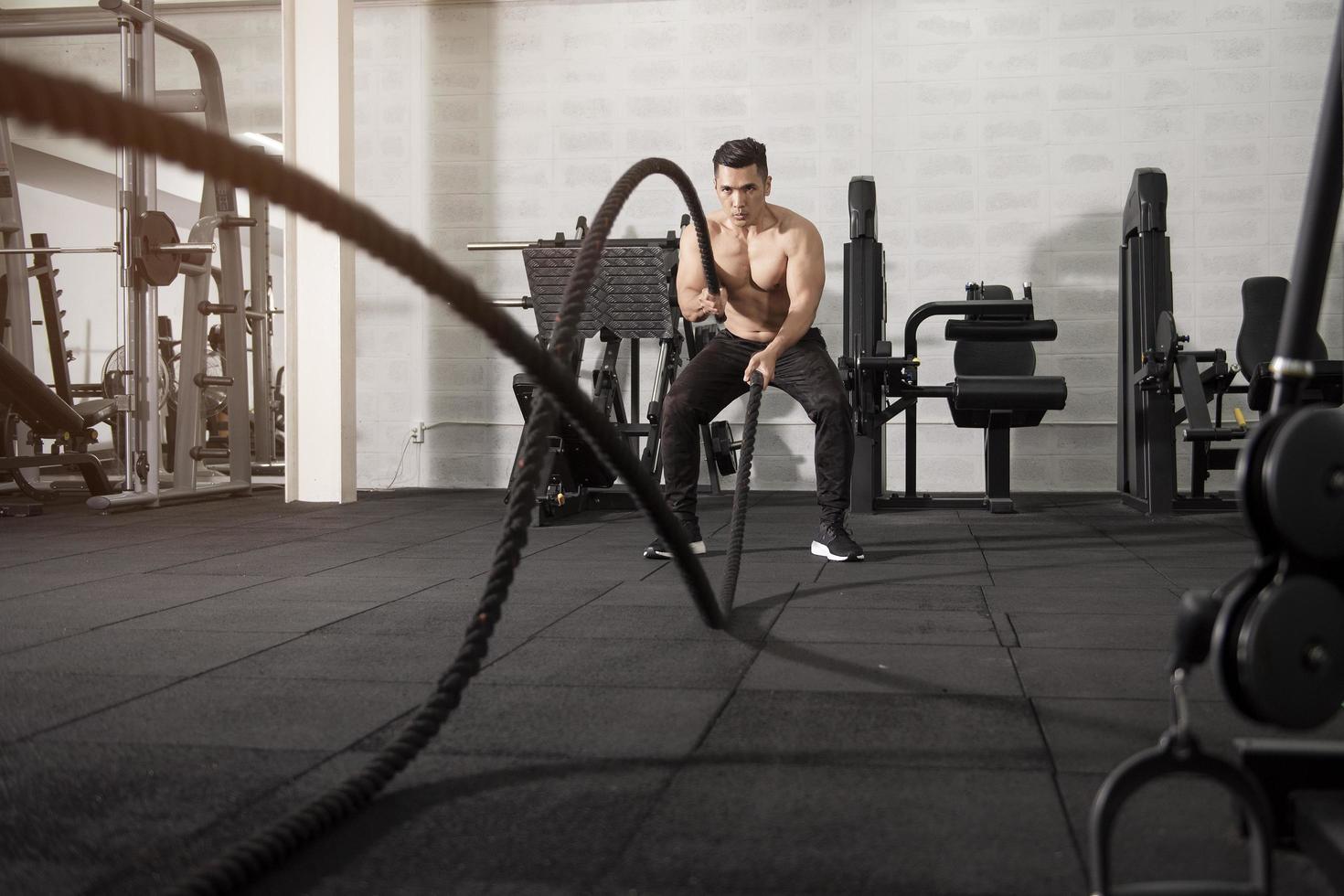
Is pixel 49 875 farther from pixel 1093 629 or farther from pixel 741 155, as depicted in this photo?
pixel 741 155

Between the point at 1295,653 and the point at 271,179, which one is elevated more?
the point at 271,179

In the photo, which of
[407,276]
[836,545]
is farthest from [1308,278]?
[836,545]

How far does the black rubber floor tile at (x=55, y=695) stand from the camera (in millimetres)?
1696

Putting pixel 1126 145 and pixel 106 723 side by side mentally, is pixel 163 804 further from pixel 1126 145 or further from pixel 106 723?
pixel 1126 145

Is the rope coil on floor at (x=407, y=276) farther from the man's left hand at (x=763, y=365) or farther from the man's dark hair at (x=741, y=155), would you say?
→ the man's dark hair at (x=741, y=155)

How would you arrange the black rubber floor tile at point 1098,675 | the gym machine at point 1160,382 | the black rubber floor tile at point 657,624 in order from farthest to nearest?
the gym machine at point 1160,382
the black rubber floor tile at point 657,624
the black rubber floor tile at point 1098,675

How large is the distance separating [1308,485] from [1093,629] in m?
1.45

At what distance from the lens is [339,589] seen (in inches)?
119

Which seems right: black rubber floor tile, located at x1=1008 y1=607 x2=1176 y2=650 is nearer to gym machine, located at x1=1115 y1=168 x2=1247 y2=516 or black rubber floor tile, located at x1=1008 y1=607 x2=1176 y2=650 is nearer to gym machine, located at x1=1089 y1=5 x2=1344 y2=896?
gym machine, located at x1=1089 y1=5 x2=1344 y2=896

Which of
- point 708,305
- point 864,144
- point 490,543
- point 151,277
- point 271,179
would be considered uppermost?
point 864,144

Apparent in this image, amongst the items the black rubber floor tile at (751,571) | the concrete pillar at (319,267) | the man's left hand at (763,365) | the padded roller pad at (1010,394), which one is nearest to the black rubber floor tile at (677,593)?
the black rubber floor tile at (751,571)

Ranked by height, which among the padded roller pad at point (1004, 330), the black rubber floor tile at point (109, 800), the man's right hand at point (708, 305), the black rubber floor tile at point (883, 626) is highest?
the padded roller pad at point (1004, 330)

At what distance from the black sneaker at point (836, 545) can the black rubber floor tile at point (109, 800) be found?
2.29 metres

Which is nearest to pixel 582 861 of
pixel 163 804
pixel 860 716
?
pixel 163 804
